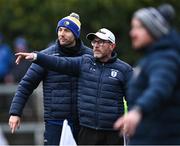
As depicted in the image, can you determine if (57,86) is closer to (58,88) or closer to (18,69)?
(58,88)

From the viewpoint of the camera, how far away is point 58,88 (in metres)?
11.8

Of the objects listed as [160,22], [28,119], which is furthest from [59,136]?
[28,119]

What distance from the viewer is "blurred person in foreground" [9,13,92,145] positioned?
11773mm

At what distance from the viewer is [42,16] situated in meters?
22.4

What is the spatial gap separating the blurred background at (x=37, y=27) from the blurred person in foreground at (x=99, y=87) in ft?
30.9

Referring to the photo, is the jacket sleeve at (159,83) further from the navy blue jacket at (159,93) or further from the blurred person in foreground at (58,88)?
the blurred person in foreground at (58,88)

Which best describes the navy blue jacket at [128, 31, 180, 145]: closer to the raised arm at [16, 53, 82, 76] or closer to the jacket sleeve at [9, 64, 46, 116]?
the raised arm at [16, 53, 82, 76]

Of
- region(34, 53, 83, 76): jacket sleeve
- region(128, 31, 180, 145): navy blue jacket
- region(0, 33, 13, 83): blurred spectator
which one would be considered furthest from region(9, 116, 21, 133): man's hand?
region(0, 33, 13, 83): blurred spectator

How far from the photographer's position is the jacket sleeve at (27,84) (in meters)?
11.9

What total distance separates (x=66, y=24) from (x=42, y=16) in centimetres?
1056

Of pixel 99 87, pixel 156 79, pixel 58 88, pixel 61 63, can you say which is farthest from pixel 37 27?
pixel 156 79

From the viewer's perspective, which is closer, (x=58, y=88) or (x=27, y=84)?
(x=58, y=88)

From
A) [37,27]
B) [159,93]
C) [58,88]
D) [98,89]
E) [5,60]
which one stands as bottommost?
[159,93]

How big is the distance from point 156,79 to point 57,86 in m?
3.77
